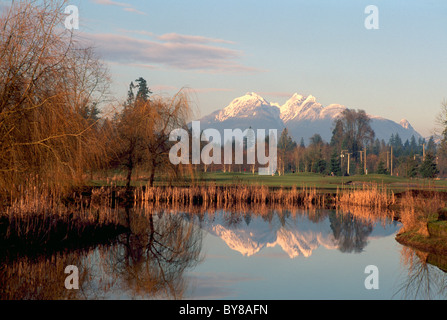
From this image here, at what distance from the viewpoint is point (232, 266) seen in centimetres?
1247

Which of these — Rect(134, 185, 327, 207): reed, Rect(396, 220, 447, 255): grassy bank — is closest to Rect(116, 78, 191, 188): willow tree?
Rect(134, 185, 327, 207): reed

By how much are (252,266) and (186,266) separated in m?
1.68

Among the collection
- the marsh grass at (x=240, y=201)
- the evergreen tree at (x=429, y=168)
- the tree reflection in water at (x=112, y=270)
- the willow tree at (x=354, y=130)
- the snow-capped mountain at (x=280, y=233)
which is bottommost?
the snow-capped mountain at (x=280, y=233)

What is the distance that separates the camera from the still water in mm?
9562

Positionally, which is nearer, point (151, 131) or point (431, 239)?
point (431, 239)

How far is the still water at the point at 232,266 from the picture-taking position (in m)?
9.56

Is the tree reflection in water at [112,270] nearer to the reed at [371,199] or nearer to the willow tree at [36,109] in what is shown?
the willow tree at [36,109]

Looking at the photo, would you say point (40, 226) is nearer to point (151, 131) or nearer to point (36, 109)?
point (36, 109)

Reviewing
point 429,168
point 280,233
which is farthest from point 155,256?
point 429,168

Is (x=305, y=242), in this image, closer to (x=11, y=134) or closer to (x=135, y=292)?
(x=135, y=292)

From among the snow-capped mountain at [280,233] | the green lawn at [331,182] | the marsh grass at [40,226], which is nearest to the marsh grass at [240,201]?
the marsh grass at [40,226]

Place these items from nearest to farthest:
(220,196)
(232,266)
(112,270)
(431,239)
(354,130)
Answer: (112,270) < (232,266) < (431,239) < (220,196) < (354,130)

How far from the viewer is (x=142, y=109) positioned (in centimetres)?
2898

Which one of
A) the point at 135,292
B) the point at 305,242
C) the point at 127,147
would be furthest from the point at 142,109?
the point at 135,292
